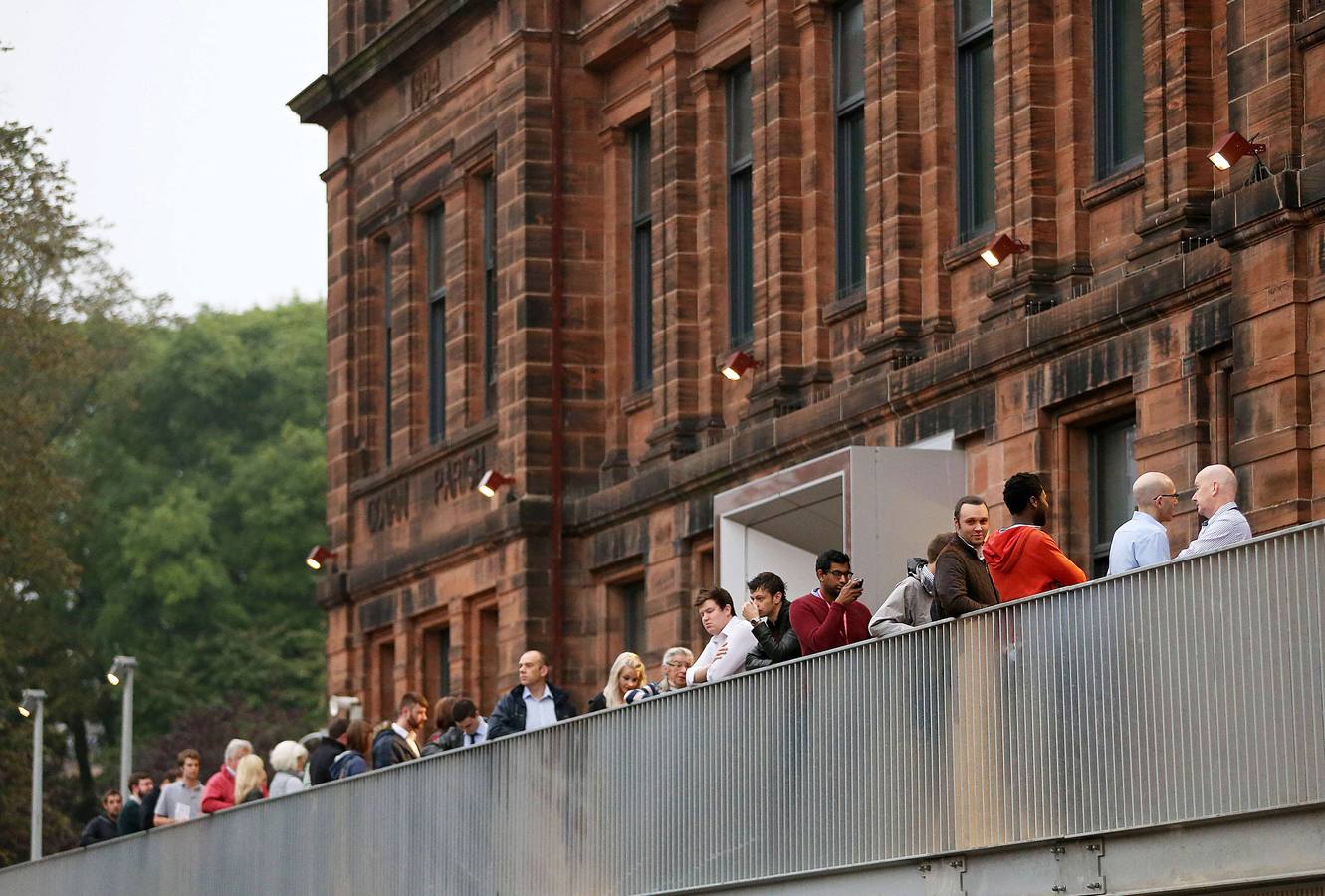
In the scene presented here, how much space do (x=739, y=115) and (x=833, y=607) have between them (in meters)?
15.8

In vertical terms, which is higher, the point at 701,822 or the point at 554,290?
the point at 554,290

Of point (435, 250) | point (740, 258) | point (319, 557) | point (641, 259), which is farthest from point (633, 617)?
point (319, 557)

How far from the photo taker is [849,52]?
97.8ft

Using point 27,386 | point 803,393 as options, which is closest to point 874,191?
point 803,393

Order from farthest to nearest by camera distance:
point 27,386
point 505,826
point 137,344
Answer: point 137,344 → point 27,386 → point 505,826

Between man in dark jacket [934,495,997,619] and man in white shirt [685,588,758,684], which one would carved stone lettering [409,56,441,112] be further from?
man in dark jacket [934,495,997,619]

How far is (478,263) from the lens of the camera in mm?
37500

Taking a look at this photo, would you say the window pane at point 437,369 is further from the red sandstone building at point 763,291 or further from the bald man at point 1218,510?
the bald man at point 1218,510

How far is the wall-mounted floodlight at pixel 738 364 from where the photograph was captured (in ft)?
100

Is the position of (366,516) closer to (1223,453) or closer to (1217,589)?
(1223,453)

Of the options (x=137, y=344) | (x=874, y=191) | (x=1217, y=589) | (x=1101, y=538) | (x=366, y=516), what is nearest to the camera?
(x=1217, y=589)

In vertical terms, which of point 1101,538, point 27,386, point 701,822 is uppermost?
point 27,386

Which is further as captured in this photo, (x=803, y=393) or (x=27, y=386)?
(x=27, y=386)

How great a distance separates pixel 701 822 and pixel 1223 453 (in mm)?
5536
